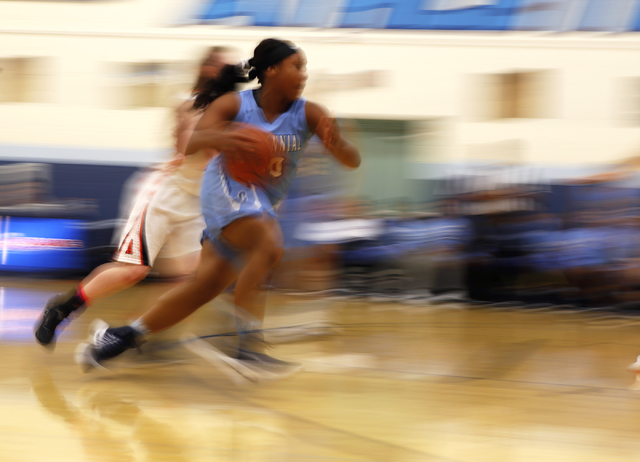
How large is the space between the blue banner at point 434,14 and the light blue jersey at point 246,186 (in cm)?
612

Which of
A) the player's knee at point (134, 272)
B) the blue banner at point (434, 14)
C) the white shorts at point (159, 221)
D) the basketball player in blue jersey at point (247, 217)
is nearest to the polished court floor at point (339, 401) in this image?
the basketball player in blue jersey at point (247, 217)

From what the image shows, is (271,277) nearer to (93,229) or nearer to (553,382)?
(93,229)

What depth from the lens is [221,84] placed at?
376cm

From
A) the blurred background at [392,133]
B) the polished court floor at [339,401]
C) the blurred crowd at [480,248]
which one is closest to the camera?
the polished court floor at [339,401]

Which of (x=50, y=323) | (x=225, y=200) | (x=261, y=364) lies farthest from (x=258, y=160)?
(x=50, y=323)

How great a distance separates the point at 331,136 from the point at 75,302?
148cm

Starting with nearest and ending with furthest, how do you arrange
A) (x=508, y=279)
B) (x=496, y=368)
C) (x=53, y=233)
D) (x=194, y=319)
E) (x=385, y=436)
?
(x=385, y=436) < (x=496, y=368) < (x=194, y=319) < (x=508, y=279) < (x=53, y=233)

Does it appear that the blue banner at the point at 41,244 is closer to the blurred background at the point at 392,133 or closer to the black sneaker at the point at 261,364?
the blurred background at the point at 392,133

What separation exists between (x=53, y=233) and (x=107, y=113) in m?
2.62

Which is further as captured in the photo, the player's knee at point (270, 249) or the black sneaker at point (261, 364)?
the black sneaker at point (261, 364)

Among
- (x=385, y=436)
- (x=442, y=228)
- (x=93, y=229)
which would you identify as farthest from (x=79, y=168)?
(x=385, y=436)

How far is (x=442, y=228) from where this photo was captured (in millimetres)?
7086

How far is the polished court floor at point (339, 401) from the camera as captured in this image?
2572 millimetres

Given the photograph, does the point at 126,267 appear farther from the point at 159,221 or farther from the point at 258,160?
the point at 258,160
